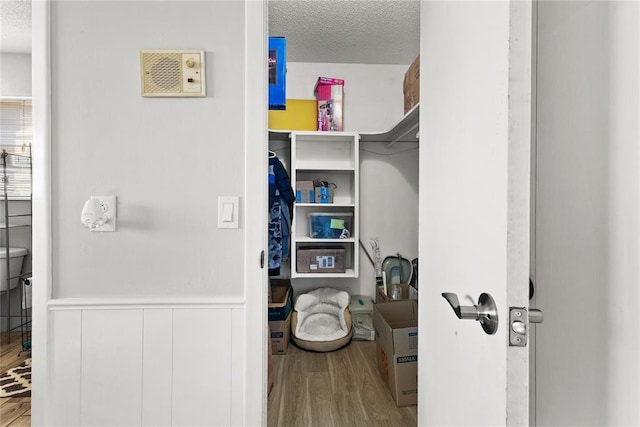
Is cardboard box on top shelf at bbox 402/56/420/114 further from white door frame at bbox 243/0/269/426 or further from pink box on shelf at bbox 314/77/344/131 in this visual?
white door frame at bbox 243/0/269/426

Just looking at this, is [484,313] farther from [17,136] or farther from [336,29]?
[17,136]

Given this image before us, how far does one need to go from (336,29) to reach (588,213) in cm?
235

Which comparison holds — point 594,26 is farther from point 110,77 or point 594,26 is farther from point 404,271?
point 404,271

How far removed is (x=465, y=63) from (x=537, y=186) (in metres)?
0.34

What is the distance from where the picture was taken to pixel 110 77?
1.11 metres

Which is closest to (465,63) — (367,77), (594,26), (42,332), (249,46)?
(594,26)

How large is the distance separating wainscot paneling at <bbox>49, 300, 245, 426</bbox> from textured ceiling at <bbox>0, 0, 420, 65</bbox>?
6.72ft

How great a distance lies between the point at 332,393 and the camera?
6.57 ft

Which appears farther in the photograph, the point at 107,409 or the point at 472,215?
the point at 107,409

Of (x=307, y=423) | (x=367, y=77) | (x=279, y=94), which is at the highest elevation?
(x=367, y=77)

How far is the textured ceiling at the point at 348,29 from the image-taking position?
2.21 m

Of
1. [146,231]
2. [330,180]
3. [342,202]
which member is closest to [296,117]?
[330,180]

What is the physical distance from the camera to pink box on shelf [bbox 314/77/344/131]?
2896 mm

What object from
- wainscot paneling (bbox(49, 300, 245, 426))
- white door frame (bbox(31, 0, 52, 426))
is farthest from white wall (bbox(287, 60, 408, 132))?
wainscot paneling (bbox(49, 300, 245, 426))
